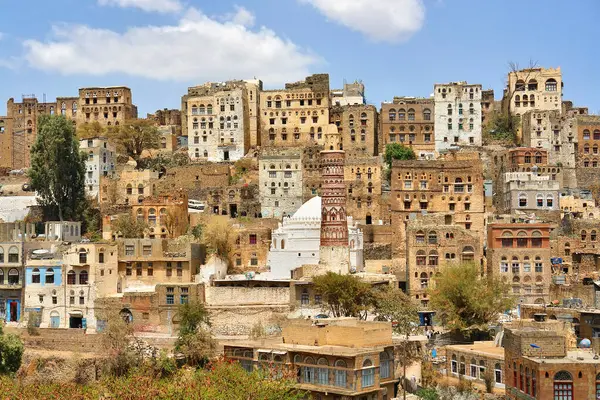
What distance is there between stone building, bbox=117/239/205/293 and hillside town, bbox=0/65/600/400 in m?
0.12

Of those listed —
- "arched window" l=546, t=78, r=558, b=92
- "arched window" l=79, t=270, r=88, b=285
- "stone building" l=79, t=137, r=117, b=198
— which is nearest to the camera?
"arched window" l=79, t=270, r=88, b=285

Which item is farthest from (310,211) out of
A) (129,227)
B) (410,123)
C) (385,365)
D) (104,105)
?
(104,105)

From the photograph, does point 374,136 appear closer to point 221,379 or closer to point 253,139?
point 253,139

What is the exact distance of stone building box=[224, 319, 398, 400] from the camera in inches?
1593

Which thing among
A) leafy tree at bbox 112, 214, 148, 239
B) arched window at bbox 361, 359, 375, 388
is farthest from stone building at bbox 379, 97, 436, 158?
arched window at bbox 361, 359, 375, 388

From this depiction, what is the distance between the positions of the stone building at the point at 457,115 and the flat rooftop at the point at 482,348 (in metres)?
35.5

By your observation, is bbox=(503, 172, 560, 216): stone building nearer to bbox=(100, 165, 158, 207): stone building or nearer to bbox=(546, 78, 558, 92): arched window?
bbox=(546, 78, 558, 92): arched window

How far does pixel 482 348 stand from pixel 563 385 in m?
9.46

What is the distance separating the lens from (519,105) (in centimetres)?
8588

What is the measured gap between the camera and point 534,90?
85.5 m

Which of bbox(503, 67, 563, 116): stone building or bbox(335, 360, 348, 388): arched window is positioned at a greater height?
bbox(503, 67, 563, 116): stone building

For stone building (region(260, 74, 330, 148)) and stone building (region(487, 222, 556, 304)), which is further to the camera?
stone building (region(260, 74, 330, 148))

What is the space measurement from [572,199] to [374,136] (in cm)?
1870

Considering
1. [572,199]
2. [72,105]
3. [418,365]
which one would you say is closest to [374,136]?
[572,199]
